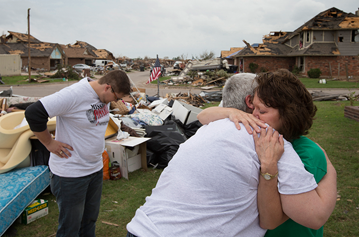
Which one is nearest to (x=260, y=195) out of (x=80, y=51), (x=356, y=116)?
(x=356, y=116)

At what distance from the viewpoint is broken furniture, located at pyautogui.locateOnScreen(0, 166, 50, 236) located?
10.2 feet

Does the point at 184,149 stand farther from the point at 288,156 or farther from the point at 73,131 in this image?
the point at 73,131

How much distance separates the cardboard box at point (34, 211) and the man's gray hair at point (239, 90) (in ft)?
10.7

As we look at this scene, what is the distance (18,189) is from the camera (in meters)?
3.41

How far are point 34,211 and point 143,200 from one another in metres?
1.58

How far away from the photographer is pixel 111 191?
15.1 ft

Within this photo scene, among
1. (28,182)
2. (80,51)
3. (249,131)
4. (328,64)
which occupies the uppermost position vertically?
(80,51)

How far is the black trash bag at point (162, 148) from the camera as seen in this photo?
5.62 metres

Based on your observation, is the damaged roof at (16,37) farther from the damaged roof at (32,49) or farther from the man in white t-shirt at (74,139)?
the man in white t-shirt at (74,139)

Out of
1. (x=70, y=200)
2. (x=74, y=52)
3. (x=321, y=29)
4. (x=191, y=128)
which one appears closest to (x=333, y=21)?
(x=321, y=29)

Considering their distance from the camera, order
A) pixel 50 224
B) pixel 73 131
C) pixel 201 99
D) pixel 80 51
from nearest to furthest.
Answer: pixel 73 131
pixel 50 224
pixel 201 99
pixel 80 51

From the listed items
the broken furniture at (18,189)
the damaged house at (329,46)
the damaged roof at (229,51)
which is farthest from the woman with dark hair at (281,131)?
the damaged roof at (229,51)

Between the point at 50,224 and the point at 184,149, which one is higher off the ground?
the point at 184,149

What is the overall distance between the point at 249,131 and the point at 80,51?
54.7 m
